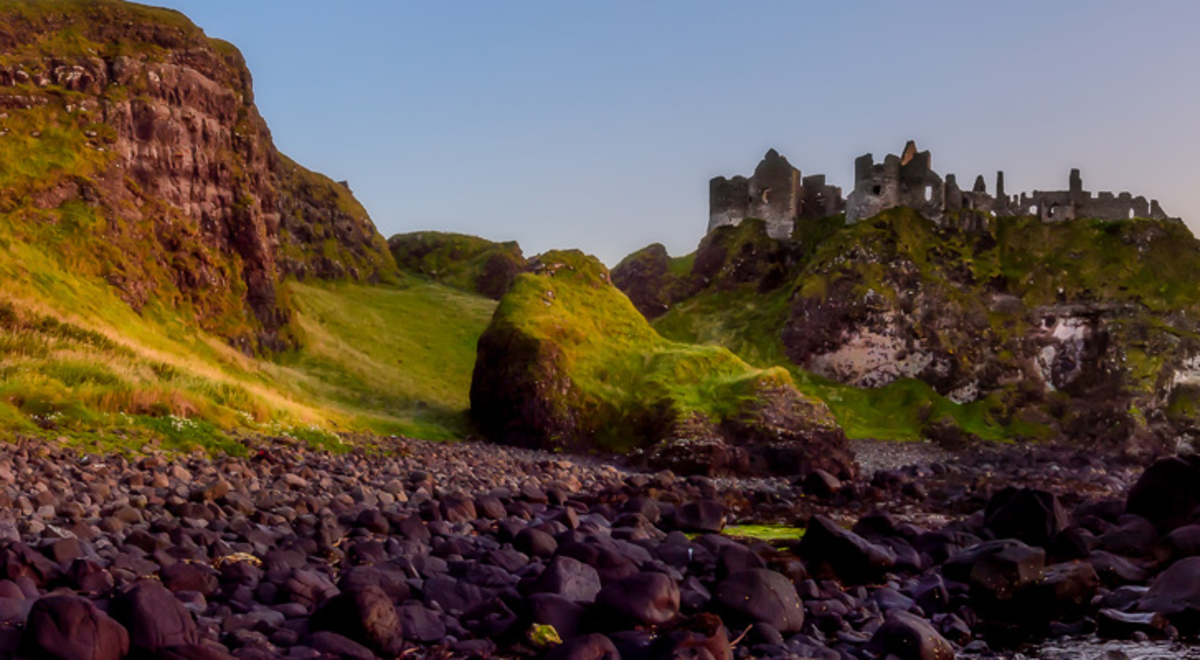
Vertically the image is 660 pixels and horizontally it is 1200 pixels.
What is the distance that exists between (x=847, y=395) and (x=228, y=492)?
60.9 metres

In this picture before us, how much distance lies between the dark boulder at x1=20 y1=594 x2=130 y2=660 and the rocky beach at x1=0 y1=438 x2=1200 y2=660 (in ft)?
0.05

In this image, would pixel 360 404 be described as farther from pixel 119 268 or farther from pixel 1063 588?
pixel 1063 588

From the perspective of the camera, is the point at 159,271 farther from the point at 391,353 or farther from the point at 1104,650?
the point at 1104,650

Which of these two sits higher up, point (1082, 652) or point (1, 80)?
point (1, 80)

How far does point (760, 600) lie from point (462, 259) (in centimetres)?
8791

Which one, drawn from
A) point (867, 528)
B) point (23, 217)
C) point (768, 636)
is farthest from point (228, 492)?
point (23, 217)

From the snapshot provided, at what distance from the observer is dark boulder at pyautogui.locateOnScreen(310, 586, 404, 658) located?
797cm

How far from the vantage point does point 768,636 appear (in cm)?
935

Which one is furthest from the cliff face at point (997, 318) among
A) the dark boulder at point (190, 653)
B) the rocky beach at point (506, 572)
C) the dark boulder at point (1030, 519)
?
the dark boulder at point (190, 653)

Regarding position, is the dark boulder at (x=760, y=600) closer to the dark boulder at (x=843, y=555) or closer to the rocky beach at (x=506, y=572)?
the rocky beach at (x=506, y=572)

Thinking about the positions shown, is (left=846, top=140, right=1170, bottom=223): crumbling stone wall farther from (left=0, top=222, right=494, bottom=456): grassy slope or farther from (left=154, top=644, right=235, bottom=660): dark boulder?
(left=154, top=644, right=235, bottom=660): dark boulder

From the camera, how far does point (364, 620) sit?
798 centimetres

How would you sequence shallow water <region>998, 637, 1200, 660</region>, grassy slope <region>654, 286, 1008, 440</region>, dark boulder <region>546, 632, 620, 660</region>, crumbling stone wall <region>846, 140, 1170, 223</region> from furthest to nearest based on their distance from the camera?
crumbling stone wall <region>846, 140, 1170, 223</region>
grassy slope <region>654, 286, 1008, 440</region>
shallow water <region>998, 637, 1200, 660</region>
dark boulder <region>546, 632, 620, 660</region>

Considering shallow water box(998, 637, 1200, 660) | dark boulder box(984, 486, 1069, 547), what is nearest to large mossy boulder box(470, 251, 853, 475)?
dark boulder box(984, 486, 1069, 547)
